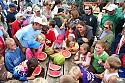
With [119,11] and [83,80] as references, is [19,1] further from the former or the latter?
[83,80]

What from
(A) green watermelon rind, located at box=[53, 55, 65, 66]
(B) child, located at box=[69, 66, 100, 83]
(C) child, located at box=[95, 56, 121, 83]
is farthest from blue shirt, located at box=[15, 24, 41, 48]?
(C) child, located at box=[95, 56, 121, 83]

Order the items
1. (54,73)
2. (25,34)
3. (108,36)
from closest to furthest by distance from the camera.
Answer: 1. (54,73)
2. (25,34)
3. (108,36)

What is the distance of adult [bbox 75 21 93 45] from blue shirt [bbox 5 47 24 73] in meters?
1.38

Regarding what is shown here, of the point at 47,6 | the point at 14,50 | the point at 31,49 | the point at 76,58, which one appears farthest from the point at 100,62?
the point at 47,6

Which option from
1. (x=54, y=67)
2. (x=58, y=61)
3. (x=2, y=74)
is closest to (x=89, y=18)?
(x=58, y=61)

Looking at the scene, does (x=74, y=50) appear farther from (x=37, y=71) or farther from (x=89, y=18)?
(x=89, y=18)

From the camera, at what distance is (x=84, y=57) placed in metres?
4.30

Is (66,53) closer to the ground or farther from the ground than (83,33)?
closer to the ground

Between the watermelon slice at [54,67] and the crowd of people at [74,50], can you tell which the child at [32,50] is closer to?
the crowd of people at [74,50]

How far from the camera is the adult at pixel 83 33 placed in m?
4.89

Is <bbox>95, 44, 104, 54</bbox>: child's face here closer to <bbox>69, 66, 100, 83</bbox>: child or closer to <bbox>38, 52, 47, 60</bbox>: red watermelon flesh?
<bbox>69, 66, 100, 83</bbox>: child

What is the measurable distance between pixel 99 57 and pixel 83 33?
110cm

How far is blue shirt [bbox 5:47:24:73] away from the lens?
3.97 metres

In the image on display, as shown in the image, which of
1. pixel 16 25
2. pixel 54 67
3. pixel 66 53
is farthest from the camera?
pixel 16 25
